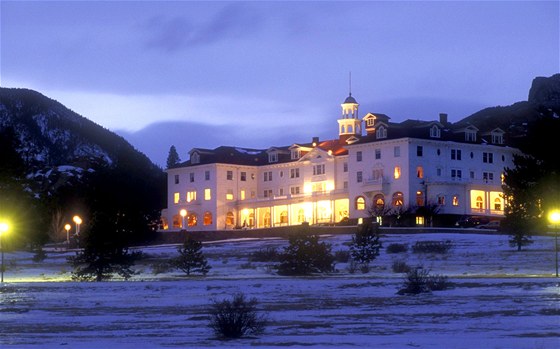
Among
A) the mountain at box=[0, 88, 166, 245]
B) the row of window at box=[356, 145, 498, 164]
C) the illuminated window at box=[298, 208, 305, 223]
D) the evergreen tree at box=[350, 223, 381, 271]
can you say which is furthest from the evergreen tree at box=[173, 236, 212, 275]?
the illuminated window at box=[298, 208, 305, 223]

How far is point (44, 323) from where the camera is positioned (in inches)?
1205

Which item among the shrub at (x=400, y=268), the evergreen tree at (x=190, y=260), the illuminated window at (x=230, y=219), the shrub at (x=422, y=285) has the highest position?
the illuminated window at (x=230, y=219)

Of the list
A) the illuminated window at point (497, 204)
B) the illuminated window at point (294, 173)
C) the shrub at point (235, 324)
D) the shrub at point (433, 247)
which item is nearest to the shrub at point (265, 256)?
the shrub at point (433, 247)

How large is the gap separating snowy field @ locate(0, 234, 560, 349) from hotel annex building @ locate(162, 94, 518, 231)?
55.1 metres

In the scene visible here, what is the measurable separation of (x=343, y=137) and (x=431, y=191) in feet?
77.2

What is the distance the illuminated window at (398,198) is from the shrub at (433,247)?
3414 centimetres

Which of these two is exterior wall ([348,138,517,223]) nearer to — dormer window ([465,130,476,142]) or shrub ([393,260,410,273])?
dormer window ([465,130,476,142])

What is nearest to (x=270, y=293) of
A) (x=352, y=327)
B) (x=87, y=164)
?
(x=352, y=327)

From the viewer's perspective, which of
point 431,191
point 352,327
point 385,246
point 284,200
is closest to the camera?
point 352,327

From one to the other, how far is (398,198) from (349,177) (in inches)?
317

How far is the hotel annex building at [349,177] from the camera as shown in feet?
364

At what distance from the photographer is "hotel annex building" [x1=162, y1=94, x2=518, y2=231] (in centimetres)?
11088

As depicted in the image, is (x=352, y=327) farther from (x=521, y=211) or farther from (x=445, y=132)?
(x=445, y=132)

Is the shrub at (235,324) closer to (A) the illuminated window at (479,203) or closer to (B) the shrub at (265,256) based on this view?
(B) the shrub at (265,256)
